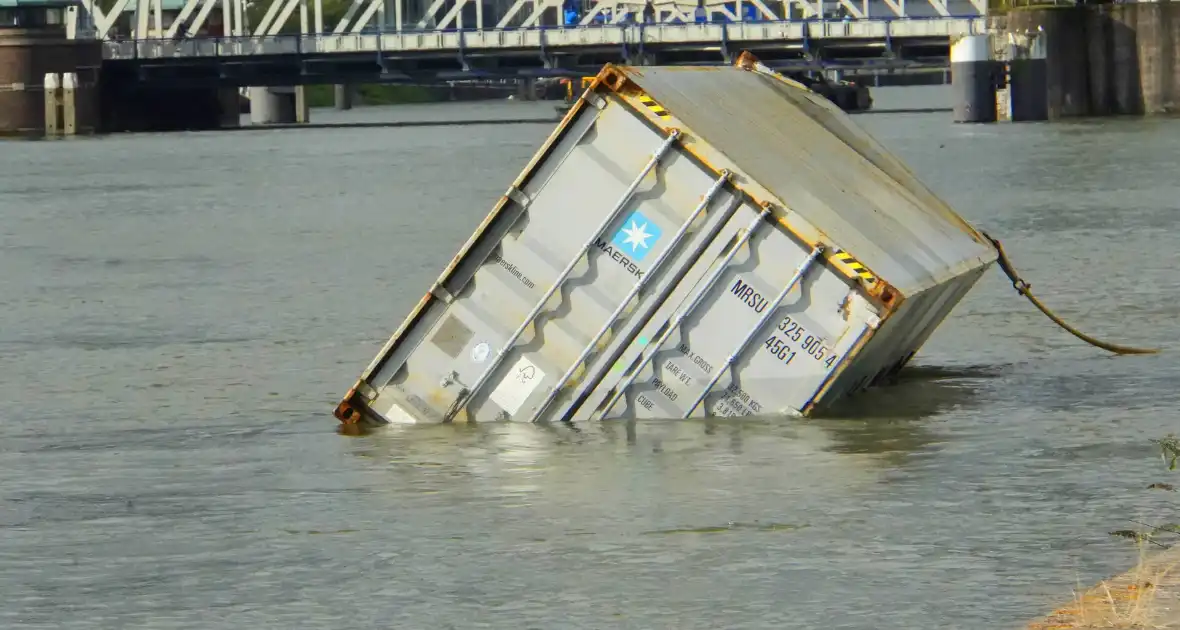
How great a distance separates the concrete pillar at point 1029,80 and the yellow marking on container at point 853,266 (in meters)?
88.9

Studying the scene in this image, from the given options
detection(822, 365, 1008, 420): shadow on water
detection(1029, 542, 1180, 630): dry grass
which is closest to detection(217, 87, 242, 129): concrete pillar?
detection(822, 365, 1008, 420): shadow on water

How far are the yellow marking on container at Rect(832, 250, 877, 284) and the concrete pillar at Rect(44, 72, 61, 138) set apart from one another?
396 feet

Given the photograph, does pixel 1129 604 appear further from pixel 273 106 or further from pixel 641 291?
pixel 273 106

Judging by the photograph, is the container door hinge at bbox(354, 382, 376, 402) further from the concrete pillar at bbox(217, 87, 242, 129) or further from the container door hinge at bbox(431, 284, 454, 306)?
the concrete pillar at bbox(217, 87, 242, 129)

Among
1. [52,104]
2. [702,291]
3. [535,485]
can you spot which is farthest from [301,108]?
[535,485]

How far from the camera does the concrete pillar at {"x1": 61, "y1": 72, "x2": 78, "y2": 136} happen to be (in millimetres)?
135000

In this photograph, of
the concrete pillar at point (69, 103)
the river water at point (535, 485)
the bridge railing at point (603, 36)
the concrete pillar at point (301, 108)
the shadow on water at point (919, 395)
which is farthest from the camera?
the concrete pillar at point (301, 108)

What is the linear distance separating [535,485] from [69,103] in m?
122

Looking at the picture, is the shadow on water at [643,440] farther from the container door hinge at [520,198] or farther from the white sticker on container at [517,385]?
the container door hinge at [520,198]

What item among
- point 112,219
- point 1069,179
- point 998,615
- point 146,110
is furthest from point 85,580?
point 146,110

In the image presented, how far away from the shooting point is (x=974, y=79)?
366 feet

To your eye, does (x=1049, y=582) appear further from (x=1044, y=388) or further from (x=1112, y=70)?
(x=1112, y=70)

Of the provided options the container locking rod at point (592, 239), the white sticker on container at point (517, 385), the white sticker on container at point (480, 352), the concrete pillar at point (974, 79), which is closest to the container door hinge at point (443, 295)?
Answer: the white sticker on container at point (480, 352)

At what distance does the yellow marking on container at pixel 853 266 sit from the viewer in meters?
18.4
